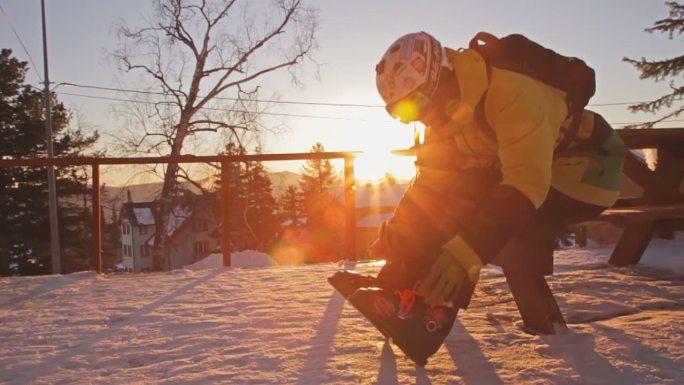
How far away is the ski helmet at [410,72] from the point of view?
6.43 feet

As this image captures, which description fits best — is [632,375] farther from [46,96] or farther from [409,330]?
→ [46,96]

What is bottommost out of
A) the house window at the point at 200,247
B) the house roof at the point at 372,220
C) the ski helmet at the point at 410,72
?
the house window at the point at 200,247

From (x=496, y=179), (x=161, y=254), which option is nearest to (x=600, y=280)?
(x=496, y=179)

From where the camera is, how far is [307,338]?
2467 mm

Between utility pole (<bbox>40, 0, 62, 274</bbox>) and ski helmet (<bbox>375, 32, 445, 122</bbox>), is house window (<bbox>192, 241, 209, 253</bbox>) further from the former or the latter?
ski helmet (<bbox>375, 32, 445, 122</bbox>)

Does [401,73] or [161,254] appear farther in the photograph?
[161,254]

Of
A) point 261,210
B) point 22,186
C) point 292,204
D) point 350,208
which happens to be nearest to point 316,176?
point 292,204

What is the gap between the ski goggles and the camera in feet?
6.57

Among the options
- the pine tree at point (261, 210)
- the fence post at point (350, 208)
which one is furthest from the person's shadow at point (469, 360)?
the pine tree at point (261, 210)

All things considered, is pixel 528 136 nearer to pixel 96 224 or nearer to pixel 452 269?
pixel 452 269

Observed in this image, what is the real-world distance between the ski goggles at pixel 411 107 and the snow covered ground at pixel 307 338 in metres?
0.94

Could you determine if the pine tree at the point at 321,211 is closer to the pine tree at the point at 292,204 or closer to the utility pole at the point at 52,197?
the pine tree at the point at 292,204

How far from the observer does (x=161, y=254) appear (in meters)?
19.5

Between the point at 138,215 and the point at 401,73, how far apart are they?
63.8 meters
